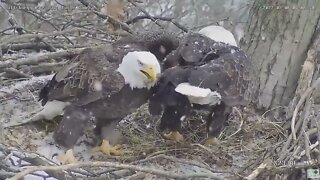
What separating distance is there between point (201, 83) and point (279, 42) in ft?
2.90

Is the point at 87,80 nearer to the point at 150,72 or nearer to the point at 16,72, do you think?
the point at 150,72

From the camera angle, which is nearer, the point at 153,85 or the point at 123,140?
the point at 153,85

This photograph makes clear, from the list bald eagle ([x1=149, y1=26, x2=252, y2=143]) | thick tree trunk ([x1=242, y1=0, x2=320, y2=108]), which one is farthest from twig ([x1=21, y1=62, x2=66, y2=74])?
thick tree trunk ([x1=242, y1=0, x2=320, y2=108])

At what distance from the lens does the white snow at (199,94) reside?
2.48 m

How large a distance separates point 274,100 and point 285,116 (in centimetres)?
13

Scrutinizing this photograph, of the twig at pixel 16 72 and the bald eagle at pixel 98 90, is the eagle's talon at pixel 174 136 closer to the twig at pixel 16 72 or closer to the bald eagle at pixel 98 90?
the bald eagle at pixel 98 90

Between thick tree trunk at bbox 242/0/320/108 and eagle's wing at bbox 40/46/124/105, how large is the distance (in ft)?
3.15

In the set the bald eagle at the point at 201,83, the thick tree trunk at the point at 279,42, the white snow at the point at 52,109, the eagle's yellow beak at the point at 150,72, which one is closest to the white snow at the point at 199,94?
the bald eagle at the point at 201,83

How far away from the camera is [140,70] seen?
263 centimetres

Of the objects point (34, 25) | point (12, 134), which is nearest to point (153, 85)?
point (12, 134)

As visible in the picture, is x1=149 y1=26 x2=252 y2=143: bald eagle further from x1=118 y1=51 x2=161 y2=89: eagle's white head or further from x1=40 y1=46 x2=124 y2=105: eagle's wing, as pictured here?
x1=40 y1=46 x2=124 y2=105: eagle's wing

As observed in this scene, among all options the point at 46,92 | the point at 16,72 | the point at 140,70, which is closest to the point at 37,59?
A: the point at 16,72

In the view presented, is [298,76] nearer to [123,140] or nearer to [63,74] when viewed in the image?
[123,140]

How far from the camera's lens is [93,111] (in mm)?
2621
